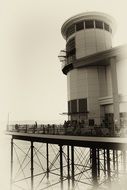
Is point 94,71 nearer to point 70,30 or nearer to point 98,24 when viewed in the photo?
point 98,24

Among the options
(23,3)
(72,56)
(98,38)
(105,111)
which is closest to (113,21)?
(98,38)

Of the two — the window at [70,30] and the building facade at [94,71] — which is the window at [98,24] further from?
the window at [70,30]

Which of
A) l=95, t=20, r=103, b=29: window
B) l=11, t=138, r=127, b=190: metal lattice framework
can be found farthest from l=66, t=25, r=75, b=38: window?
l=11, t=138, r=127, b=190: metal lattice framework

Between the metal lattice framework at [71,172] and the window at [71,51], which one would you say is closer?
the metal lattice framework at [71,172]

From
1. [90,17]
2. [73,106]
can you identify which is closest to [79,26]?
[90,17]

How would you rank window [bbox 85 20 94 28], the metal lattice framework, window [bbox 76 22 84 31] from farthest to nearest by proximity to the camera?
1. window [bbox 76 22 84 31]
2. window [bbox 85 20 94 28]
3. the metal lattice framework

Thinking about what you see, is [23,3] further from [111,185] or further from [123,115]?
[111,185]

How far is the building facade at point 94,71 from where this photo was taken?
19.2 meters

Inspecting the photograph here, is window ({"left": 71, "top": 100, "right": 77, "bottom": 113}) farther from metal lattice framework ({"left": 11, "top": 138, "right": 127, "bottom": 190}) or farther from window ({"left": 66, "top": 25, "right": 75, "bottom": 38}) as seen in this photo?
window ({"left": 66, "top": 25, "right": 75, "bottom": 38})

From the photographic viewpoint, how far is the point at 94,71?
22.5m

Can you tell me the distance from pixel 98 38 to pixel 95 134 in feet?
47.0

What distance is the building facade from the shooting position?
19156 mm

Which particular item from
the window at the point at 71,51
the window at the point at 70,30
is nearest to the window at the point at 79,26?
the window at the point at 70,30

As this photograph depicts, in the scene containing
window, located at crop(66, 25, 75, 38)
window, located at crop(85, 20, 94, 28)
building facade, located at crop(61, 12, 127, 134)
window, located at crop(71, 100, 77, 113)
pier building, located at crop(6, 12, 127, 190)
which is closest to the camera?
pier building, located at crop(6, 12, 127, 190)
